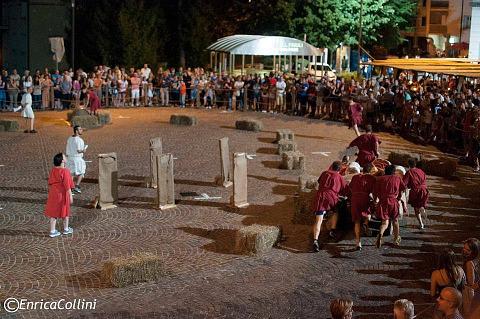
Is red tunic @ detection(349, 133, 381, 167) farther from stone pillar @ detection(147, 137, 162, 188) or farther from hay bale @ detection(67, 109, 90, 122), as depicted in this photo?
hay bale @ detection(67, 109, 90, 122)

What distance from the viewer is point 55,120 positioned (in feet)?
98.2

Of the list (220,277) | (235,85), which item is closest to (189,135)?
(235,85)

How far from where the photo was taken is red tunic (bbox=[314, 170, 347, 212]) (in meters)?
13.6

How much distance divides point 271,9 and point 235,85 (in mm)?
13997

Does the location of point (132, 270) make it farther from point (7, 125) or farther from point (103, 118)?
point (103, 118)

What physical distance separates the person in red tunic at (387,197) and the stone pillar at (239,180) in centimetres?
352

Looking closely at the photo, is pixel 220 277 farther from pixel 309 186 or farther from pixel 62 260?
pixel 309 186

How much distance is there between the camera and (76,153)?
17.5 metres

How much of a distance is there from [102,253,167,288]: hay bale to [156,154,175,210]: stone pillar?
437cm

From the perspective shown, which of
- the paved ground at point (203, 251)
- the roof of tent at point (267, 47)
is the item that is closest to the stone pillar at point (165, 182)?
the paved ground at point (203, 251)

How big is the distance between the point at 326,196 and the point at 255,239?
1.52 m

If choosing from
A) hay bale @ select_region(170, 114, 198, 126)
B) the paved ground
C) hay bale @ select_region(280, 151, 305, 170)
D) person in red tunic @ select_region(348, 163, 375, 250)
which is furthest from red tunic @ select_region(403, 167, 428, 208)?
hay bale @ select_region(170, 114, 198, 126)

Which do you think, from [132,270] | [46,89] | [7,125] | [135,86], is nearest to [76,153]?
[132,270]

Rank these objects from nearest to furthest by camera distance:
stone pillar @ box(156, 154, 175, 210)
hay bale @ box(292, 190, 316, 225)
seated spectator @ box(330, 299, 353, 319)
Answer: seated spectator @ box(330, 299, 353, 319) → hay bale @ box(292, 190, 316, 225) → stone pillar @ box(156, 154, 175, 210)
